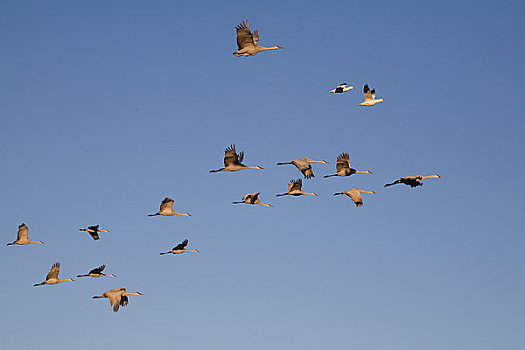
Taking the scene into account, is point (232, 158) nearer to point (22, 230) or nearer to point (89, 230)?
point (89, 230)

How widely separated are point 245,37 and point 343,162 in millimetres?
13348

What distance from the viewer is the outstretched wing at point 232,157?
68562 millimetres

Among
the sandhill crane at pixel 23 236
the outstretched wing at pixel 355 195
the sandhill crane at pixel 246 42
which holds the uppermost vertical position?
the sandhill crane at pixel 246 42

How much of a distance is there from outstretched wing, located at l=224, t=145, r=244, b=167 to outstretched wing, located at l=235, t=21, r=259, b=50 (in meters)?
7.61

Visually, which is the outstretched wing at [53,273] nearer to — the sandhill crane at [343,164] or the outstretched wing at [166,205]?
the outstretched wing at [166,205]

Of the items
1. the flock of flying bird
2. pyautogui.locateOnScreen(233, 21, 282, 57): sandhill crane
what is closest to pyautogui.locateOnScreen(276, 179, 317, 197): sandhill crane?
the flock of flying bird

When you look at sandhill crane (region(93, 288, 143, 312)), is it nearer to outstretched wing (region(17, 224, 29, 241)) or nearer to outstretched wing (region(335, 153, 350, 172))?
outstretched wing (region(17, 224, 29, 241))

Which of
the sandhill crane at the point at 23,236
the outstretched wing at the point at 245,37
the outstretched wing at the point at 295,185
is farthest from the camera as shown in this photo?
the sandhill crane at the point at 23,236

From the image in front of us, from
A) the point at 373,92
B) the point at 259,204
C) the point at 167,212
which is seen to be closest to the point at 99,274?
the point at 167,212

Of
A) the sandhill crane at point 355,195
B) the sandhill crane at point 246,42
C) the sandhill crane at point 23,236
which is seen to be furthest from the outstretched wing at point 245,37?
the sandhill crane at point 23,236

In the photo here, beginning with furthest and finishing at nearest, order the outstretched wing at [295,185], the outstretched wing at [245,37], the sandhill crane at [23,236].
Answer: the sandhill crane at [23,236] < the outstretched wing at [295,185] < the outstretched wing at [245,37]

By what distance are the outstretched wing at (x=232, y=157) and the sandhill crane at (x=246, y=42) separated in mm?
7010

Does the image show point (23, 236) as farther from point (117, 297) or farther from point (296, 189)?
point (296, 189)

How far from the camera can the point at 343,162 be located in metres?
72.1
